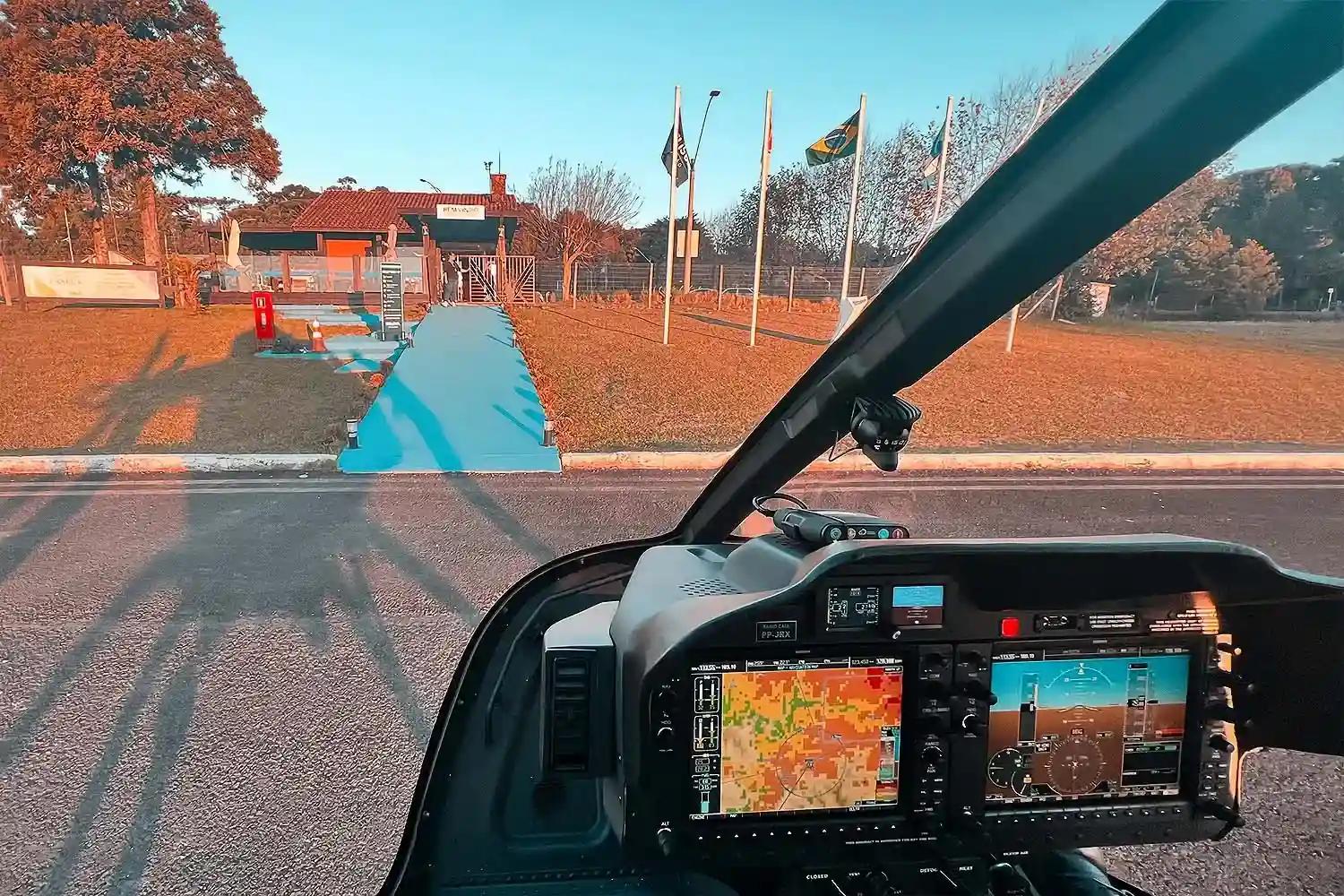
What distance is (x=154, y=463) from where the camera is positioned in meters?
8.96

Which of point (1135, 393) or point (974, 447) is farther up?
point (1135, 393)

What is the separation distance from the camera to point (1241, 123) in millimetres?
1174

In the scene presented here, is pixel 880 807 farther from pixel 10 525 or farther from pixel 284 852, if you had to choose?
pixel 10 525

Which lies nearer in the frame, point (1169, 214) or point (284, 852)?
point (1169, 214)

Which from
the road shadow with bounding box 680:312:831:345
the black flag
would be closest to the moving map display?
the road shadow with bounding box 680:312:831:345

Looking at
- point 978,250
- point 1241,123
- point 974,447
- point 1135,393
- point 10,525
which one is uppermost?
point 1241,123

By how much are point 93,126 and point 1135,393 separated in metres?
39.8

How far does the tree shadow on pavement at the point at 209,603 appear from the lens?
3348mm

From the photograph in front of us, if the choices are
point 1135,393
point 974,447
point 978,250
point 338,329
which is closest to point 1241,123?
point 978,250

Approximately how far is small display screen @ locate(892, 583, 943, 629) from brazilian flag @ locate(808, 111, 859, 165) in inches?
78.5

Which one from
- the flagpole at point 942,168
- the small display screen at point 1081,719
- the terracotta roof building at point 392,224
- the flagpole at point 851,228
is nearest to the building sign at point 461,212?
the terracotta roof building at point 392,224

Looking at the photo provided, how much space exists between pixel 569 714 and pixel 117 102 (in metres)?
40.9

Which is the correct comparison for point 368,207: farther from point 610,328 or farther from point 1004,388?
point 1004,388

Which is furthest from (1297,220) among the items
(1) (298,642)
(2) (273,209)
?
(2) (273,209)
